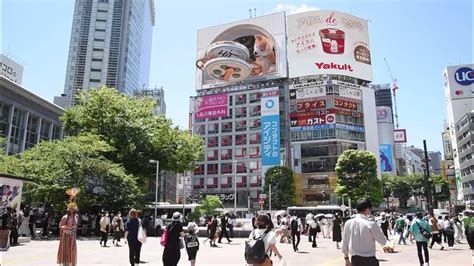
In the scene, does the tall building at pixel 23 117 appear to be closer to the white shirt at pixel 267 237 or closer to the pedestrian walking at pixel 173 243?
the pedestrian walking at pixel 173 243

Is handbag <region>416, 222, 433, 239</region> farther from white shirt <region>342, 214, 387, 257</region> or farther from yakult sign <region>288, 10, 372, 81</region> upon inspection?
yakult sign <region>288, 10, 372, 81</region>

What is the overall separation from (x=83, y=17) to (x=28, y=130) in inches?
2547

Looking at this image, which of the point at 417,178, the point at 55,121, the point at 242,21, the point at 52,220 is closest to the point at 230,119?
the point at 242,21

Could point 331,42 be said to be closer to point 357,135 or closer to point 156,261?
point 357,135

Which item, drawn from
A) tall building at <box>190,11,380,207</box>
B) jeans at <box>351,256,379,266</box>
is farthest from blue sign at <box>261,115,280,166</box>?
jeans at <box>351,256,379,266</box>

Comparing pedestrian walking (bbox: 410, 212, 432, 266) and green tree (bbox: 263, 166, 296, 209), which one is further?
green tree (bbox: 263, 166, 296, 209)

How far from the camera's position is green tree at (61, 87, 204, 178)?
102ft

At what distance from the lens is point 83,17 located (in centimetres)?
10175

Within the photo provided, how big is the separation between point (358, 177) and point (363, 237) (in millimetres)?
51179

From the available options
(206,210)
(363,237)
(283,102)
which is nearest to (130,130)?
(206,210)

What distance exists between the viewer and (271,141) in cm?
6450

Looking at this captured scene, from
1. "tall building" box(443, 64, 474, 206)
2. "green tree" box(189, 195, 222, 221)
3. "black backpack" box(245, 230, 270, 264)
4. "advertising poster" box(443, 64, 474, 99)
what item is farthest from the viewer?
"advertising poster" box(443, 64, 474, 99)

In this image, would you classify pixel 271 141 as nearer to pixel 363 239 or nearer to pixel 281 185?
pixel 281 185

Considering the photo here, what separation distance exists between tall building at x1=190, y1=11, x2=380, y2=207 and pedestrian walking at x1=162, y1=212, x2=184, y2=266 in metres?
50.6
